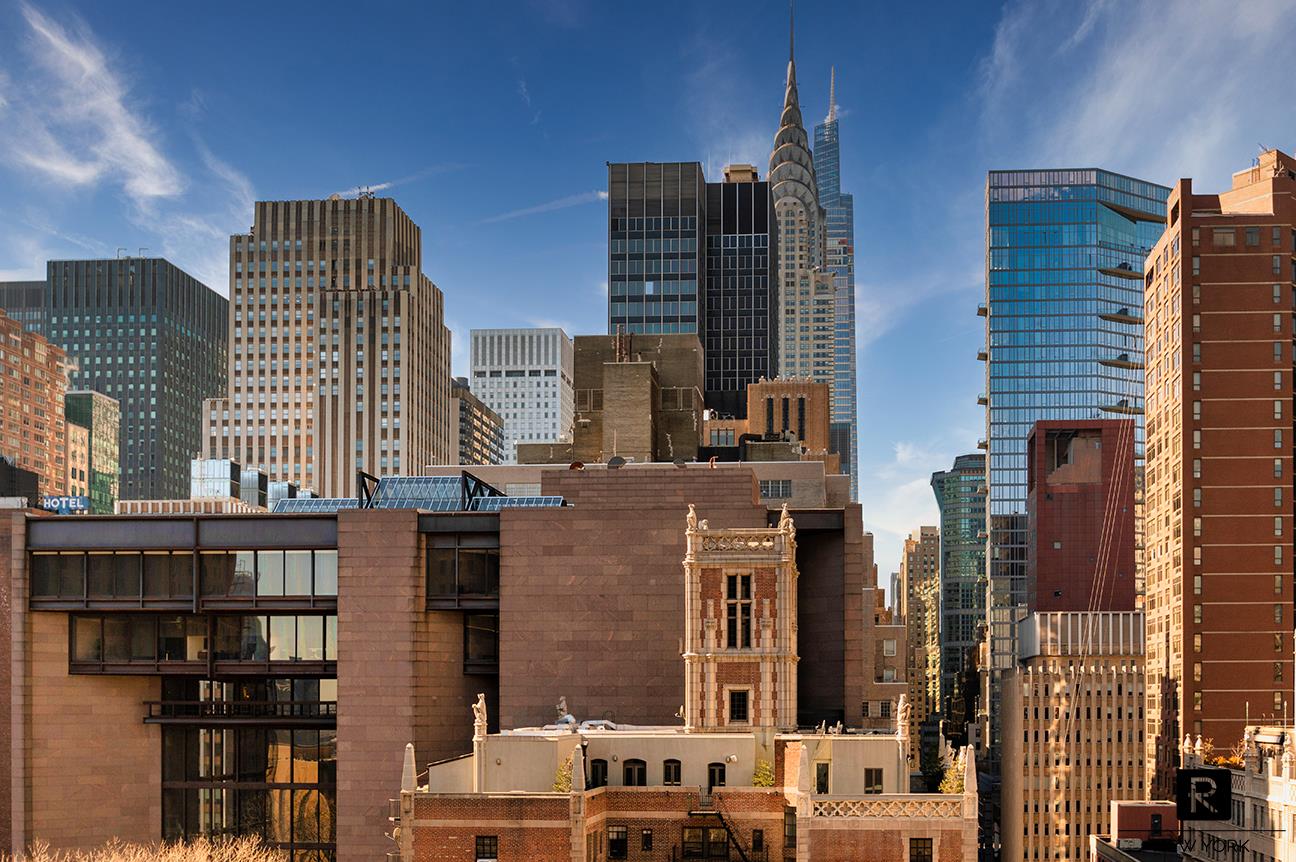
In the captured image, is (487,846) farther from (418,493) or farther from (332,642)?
(418,493)

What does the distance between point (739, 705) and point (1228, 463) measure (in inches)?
4377

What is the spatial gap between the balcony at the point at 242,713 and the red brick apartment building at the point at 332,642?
16 cm

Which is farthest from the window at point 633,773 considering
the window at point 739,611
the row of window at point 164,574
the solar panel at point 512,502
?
the row of window at point 164,574

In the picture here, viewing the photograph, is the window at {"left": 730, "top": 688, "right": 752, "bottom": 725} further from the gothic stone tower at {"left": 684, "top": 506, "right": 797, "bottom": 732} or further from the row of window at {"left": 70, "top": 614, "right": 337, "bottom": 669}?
the row of window at {"left": 70, "top": 614, "right": 337, "bottom": 669}

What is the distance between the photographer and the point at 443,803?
76.5m

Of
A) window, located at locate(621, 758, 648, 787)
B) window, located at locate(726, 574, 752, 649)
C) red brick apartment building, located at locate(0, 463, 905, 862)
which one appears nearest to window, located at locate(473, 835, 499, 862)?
window, located at locate(621, 758, 648, 787)

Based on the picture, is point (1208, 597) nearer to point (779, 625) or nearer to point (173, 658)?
point (779, 625)

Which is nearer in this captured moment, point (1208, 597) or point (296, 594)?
point (296, 594)

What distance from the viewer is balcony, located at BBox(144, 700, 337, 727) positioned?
104250 millimetres

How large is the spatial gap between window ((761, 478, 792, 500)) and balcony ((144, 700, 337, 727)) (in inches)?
1898

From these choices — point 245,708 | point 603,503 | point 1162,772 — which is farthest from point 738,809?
point 1162,772

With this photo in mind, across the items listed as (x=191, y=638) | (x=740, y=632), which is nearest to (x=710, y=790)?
(x=740, y=632)

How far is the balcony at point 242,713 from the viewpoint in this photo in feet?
342

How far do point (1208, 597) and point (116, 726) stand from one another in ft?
398
